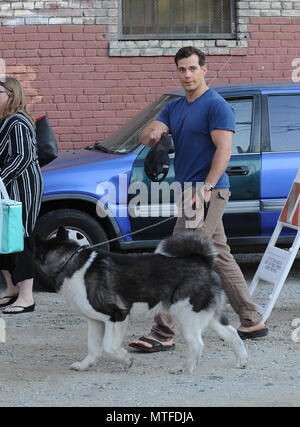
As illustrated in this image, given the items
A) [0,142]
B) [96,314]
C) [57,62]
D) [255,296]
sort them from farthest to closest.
Answer: [57,62], [255,296], [0,142], [96,314]

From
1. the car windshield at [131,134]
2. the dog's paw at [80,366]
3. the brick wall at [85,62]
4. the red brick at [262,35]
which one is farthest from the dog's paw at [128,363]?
the red brick at [262,35]

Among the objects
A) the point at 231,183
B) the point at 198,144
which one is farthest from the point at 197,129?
the point at 231,183

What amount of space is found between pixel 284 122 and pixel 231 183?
0.84 meters

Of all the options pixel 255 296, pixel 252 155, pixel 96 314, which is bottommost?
pixel 255 296

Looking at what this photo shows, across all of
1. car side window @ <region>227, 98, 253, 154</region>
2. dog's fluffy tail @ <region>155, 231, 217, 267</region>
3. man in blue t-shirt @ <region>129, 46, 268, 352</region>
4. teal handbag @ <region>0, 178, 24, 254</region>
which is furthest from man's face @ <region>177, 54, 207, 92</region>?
car side window @ <region>227, 98, 253, 154</region>

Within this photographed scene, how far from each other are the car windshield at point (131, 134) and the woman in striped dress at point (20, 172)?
128 centimetres

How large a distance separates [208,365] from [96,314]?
2.85ft

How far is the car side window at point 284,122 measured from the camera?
29.3 feet

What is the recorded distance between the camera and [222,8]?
500 inches

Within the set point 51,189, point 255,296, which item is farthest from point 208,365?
point 51,189

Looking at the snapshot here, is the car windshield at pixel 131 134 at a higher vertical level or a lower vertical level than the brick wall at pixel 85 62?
lower

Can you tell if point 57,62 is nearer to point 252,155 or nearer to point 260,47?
point 260,47

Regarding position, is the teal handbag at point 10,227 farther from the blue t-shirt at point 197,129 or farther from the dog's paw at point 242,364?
the dog's paw at point 242,364

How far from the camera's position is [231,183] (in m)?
8.71
